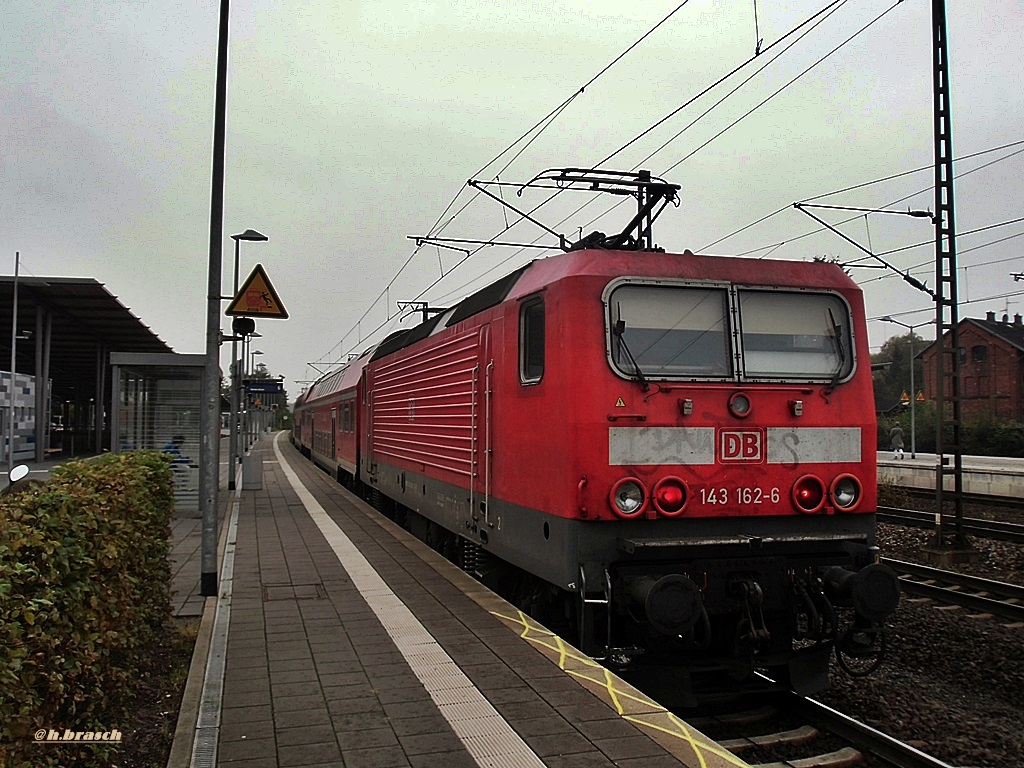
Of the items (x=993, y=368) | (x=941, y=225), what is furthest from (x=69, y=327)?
(x=993, y=368)

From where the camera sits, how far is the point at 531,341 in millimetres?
6785

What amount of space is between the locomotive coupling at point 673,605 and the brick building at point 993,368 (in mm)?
41931

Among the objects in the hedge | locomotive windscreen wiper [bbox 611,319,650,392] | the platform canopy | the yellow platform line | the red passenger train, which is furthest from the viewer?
the platform canopy

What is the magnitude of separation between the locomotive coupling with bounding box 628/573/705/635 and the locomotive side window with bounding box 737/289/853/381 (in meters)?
1.69

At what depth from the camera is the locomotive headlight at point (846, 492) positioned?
20.9 ft

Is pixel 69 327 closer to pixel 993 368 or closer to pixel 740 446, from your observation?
pixel 740 446

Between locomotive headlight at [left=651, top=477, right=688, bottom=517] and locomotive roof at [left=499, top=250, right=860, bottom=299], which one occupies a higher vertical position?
locomotive roof at [left=499, top=250, right=860, bottom=299]

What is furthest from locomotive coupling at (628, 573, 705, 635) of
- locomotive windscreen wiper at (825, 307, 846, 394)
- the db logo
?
locomotive windscreen wiper at (825, 307, 846, 394)

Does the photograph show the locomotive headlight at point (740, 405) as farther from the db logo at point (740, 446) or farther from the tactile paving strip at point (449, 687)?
the tactile paving strip at point (449, 687)

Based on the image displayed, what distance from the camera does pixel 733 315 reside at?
21.3 ft

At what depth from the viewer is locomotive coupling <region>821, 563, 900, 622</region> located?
226 inches

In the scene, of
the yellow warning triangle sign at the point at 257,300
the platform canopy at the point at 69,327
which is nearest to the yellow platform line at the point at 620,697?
the yellow warning triangle sign at the point at 257,300

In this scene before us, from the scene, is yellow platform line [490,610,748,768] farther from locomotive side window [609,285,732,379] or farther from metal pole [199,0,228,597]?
metal pole [199,0,228,597]

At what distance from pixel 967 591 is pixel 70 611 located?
10.1 metres
